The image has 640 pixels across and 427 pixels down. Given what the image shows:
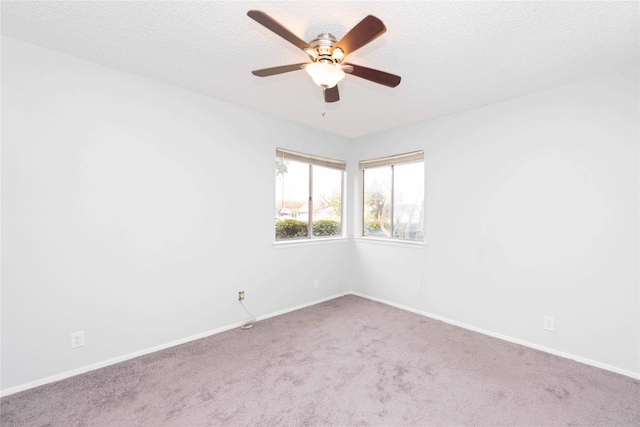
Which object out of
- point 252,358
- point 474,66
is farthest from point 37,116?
point 474,66

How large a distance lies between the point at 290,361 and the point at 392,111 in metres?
2.80

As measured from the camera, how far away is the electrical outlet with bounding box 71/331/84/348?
7.15ft

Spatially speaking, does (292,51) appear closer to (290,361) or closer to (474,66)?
(474,66)

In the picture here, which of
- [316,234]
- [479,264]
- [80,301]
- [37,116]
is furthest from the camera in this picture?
[316,234]

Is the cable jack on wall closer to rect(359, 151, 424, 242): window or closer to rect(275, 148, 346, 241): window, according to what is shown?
rect(275, 148, 346, 241): window

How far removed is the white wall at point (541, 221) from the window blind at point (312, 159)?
1.15 metres

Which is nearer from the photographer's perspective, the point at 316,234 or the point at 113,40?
the point at 113,40

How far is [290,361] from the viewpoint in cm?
241

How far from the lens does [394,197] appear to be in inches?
158

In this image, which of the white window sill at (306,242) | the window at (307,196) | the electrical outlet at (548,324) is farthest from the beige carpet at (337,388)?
the window at (307,196)

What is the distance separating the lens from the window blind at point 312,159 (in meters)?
3.58

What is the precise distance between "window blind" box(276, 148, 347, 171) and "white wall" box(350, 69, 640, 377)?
1148 mm

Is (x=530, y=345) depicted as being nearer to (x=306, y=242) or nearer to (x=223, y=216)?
(x=306, y=242)

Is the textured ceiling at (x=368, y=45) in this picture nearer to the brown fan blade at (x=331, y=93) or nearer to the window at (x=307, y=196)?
the brown fan blade at (x=331, y=93)
